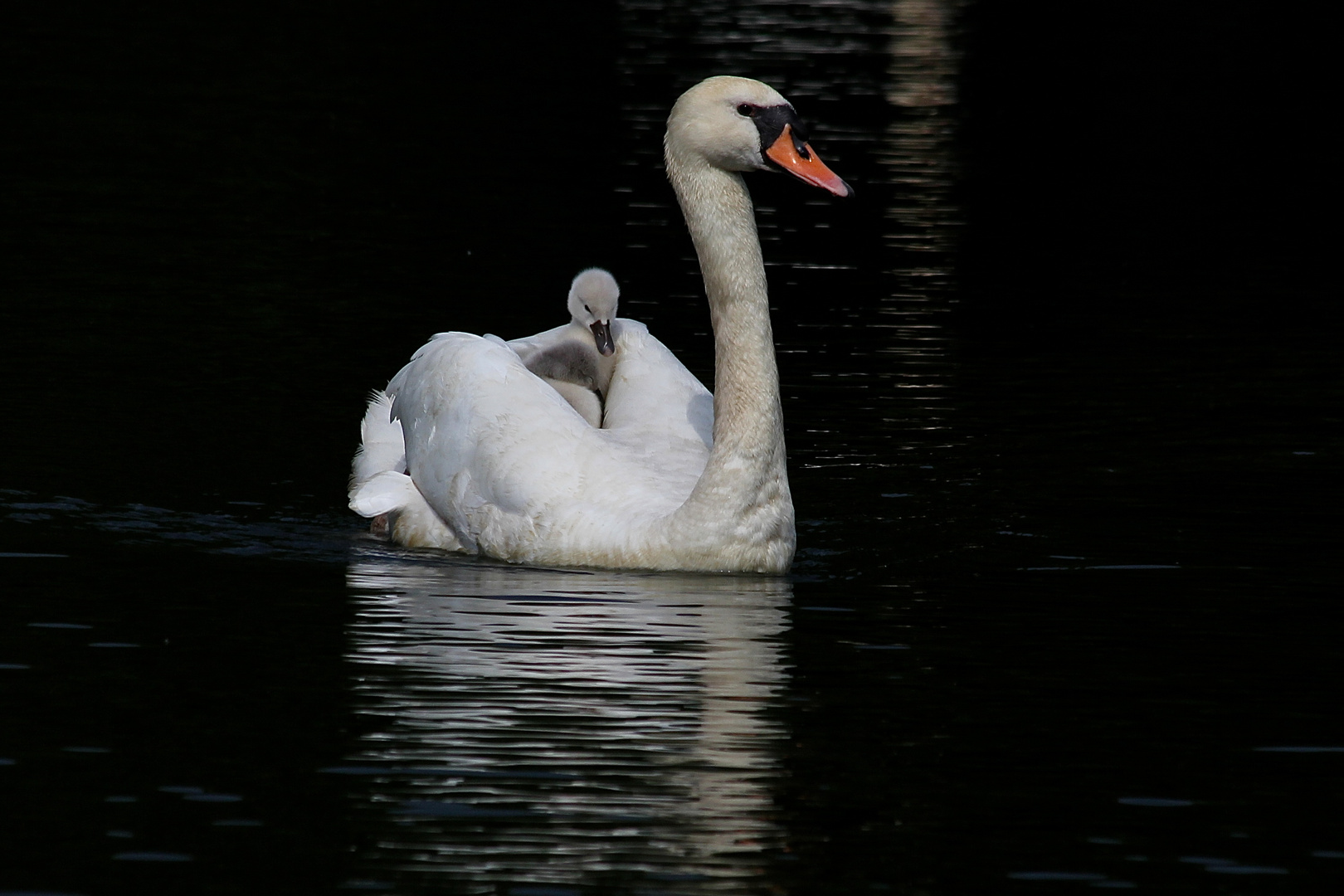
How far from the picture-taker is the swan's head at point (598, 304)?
42.5 ft

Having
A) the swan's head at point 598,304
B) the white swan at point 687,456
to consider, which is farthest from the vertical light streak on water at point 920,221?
the white swan at point 687,456

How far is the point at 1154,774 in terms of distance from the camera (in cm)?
852

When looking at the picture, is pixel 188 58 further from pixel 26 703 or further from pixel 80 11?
pixel 26 703

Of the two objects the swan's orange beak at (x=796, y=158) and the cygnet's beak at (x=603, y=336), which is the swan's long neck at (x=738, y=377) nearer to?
the swan's orange beak at (x=796, y=158)

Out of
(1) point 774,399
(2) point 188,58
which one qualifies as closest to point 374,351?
(1) point 774,399

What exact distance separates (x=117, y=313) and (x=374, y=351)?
6.84 ft

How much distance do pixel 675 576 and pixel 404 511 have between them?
175 centimetres

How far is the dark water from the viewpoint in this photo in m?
7.83

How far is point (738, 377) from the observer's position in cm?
1118

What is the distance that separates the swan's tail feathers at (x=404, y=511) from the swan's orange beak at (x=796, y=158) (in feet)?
8.27

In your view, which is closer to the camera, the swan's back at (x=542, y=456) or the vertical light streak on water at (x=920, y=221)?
the swan's back at (x=542, y=456)

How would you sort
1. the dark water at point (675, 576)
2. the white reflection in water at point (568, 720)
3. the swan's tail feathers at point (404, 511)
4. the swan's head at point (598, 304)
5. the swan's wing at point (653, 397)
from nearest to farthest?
the white reflection in water at point (568, 720) < the dark water at point (675, 576) < the swan's tail feathers at point (404, 511) < the swan's wing at point (653, 397) < the swan's head at point (598, 304)

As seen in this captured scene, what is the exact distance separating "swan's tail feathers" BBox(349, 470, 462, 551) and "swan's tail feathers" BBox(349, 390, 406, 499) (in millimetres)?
344

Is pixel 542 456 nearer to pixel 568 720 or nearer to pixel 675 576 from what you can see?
pixel 675 576
